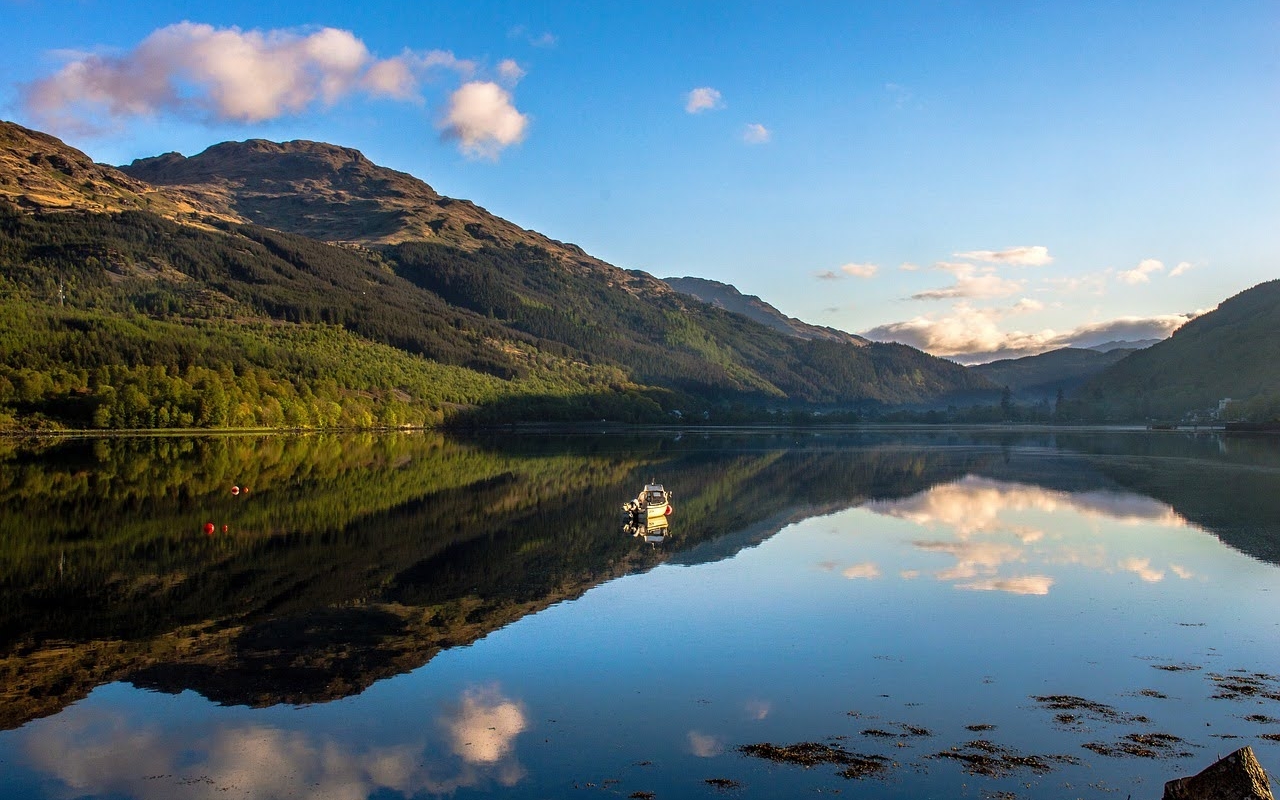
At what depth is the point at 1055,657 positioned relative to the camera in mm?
25688

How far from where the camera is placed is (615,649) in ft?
87.0

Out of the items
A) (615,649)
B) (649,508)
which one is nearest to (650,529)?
(649,508)

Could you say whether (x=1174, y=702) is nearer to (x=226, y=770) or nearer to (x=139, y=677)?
(x=226, y=770)

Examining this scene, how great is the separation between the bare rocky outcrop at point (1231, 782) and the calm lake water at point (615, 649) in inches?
134

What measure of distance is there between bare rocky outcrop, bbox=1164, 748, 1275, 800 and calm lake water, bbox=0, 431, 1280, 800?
11.2ft

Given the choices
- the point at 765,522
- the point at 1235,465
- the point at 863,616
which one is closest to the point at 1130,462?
the point at 1235,465

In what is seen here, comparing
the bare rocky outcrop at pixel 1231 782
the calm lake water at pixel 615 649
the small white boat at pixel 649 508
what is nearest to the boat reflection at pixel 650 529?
the small white boat at pixel 649 508

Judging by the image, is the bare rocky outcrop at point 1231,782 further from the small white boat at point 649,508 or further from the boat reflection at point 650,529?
the small white boat at point 649,508

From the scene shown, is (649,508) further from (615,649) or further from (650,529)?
(615,649)

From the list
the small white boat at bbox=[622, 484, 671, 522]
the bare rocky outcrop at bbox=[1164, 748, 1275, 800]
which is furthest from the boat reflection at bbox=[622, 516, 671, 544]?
the bare rocky outcrop at bbox=[1164, 748, 1275, 800]

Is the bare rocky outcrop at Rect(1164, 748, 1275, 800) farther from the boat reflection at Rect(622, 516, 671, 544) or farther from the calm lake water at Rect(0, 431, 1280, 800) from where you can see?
the boat reflection at Rect(622, 516, 671, 544)

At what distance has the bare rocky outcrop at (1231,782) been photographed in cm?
1214

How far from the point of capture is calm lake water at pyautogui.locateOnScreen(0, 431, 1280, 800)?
Result: 17469mm

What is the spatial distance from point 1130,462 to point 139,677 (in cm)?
10946
